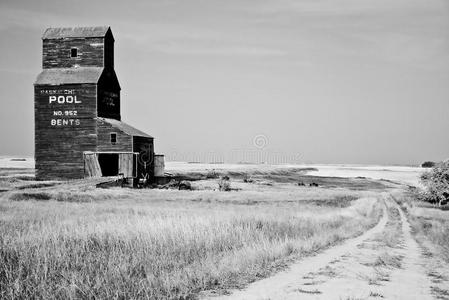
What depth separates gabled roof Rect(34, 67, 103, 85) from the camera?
41000 mm

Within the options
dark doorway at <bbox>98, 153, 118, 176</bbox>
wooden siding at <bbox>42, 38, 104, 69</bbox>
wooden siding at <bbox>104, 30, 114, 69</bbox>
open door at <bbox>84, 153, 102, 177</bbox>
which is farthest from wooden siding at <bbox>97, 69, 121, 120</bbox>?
open door at <bbox>84, 153, 102, 177</bbox>

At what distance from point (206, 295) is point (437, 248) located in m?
10.4

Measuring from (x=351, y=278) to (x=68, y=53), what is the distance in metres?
38.7

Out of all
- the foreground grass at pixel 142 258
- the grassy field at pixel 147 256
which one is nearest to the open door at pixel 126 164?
the grassy field at pixel 147 256

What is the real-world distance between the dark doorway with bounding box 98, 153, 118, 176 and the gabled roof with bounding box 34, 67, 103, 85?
6.67 metres

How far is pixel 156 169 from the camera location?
4684 centimetres

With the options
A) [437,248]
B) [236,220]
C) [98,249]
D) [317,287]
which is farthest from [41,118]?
[317,287]

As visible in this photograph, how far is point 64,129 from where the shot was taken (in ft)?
135

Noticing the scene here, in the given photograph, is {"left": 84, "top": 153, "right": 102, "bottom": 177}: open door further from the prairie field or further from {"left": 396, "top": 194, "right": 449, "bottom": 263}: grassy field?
{"left": 396, "top": 194, "right": 449, "bottom": 263}: grassy field

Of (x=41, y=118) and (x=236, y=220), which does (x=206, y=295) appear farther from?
(x=41, y=118)

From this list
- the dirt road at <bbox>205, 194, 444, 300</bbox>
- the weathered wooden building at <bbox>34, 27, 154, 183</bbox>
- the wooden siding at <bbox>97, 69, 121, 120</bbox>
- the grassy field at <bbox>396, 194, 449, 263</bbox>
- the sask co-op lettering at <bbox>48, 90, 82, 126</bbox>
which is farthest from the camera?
Result: the wooden siding at <bbox>97, 69, 121, 120</bbox>

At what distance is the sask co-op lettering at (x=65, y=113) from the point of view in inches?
1619

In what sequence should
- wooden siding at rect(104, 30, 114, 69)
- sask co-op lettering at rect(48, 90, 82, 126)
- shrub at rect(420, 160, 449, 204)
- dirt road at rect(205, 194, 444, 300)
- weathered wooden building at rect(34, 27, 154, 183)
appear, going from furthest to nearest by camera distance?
wooden siding at rect(104, 30, 114, 69)
sask co-op lettering at rect(48, 90, 82, 126)
weathered wooden building at rect(34, 27, 154, 183)
shrub at rect(420, 160, 449, 204)
dirt road at rect(205, 194, 444, 300)

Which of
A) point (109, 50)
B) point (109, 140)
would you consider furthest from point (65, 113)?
point (109, 50)
